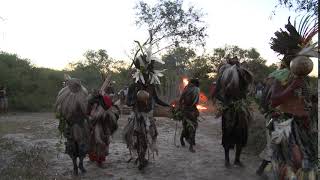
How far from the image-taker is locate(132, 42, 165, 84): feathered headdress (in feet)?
28.8

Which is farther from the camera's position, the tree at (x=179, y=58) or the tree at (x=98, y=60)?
the tree at (x=98, y=60)

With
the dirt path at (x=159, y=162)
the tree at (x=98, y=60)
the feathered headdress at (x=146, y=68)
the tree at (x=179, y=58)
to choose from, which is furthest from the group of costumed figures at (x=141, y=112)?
the tree at (x=98, y=60)

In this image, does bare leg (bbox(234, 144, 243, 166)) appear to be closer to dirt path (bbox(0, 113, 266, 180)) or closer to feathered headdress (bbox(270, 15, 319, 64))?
dirt path (bbox(0, 113, 266, 180))

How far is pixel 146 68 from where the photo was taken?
8.82 m

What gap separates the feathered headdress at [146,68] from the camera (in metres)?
8.77

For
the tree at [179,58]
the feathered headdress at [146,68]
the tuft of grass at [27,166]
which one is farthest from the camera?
the tree at [179,58]

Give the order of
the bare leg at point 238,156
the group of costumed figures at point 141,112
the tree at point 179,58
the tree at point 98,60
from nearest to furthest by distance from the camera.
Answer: the group of costumed figures at point 141,112 < the bare leg at point 238,156 < the tree at point 179,58 < the tree at point 98,60

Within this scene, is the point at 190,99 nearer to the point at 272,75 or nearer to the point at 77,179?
the point at 77,179

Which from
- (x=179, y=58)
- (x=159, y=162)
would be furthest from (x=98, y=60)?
(x=159, y=162)

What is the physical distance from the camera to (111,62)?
55.0m

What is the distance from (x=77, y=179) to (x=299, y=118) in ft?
14.0

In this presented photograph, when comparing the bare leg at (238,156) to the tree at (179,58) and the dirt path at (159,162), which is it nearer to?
the dirt path at (159,162)

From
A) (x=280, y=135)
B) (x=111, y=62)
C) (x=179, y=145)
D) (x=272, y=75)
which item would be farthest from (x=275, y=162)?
(x=111, y=62)

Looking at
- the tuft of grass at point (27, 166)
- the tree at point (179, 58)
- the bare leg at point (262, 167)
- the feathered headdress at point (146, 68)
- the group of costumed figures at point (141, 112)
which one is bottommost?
the tuft of grass at point (27, 166)
